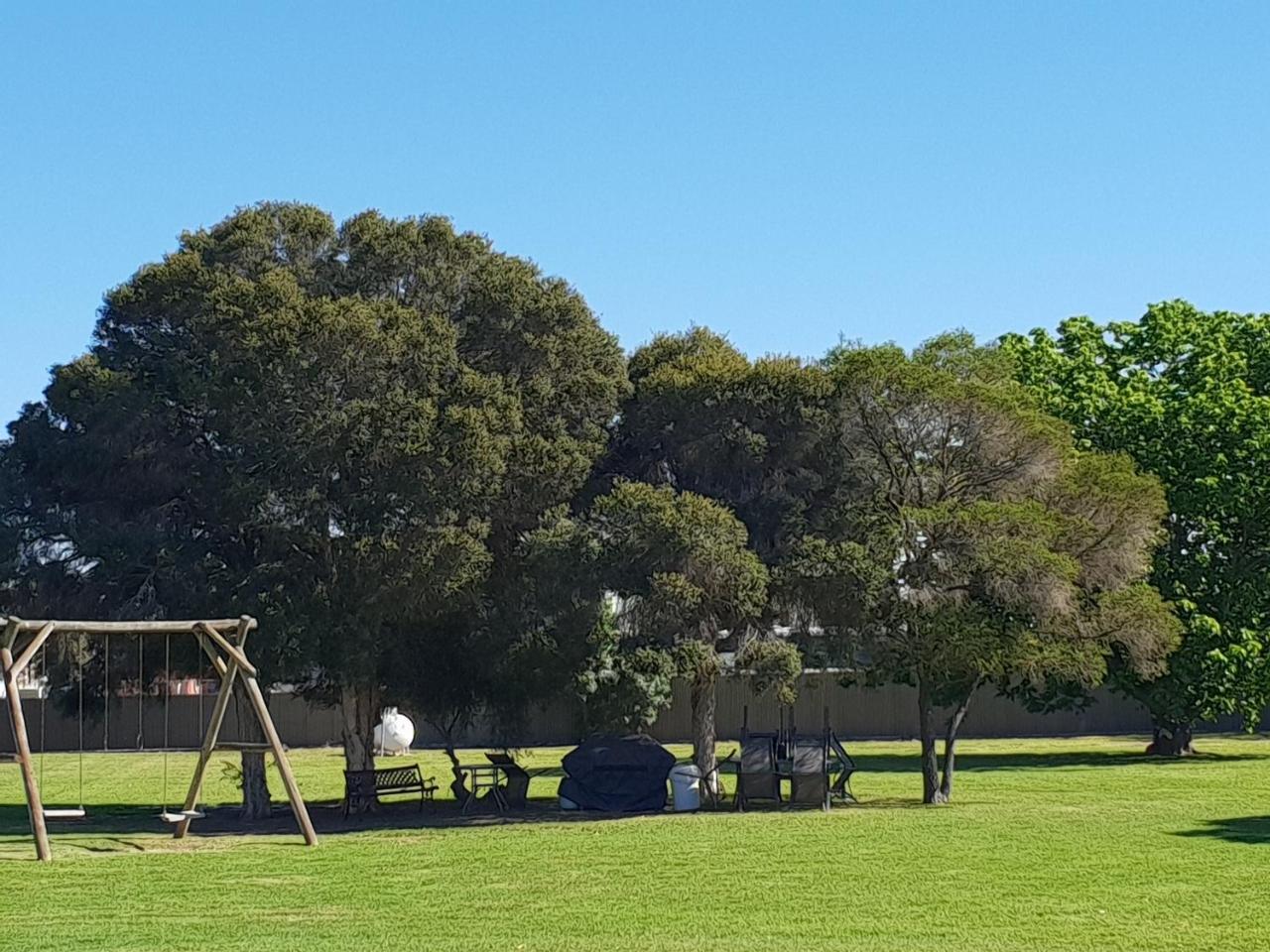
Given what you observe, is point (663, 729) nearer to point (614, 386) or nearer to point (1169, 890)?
point (614, 386)

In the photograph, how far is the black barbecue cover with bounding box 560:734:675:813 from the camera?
85.4 feet

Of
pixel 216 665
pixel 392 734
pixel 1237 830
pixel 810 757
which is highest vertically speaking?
pixel 216 665

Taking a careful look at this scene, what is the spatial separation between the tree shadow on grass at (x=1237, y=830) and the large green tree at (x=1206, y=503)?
13096 millimetres

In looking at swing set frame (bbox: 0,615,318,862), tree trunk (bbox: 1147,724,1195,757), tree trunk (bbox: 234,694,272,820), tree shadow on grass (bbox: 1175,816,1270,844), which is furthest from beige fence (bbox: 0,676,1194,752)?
swing set frame (bbox: 0,615,318,862)

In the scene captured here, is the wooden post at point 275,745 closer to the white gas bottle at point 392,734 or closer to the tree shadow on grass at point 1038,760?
the tree shadow on grass at point 1038,760

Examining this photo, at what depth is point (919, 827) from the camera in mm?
22047

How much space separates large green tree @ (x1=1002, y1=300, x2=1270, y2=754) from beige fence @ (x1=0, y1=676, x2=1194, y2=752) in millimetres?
10101

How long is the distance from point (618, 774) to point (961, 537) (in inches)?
255

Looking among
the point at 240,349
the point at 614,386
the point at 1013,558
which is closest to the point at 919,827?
the point at 1013,558

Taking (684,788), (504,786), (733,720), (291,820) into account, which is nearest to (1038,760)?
(733,720)

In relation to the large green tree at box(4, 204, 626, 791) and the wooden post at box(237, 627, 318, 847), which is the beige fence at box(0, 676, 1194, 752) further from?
the wooden post at box(237, 627, 318, 847)

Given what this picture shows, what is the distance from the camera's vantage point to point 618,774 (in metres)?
26.2

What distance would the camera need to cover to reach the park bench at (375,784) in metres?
26.3

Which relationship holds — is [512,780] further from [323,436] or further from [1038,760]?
[1038,760]
